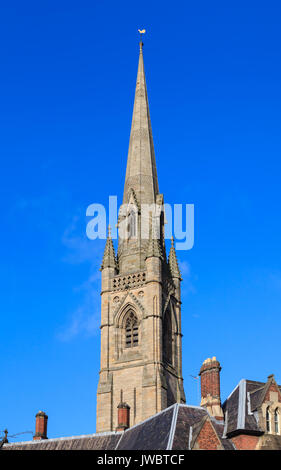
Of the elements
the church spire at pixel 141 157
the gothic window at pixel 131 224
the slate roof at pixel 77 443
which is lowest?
the slate roof at pixel 77 443

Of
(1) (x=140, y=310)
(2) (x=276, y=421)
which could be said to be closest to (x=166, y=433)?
(2) (x=276, y=421)

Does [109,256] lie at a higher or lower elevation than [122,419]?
higher

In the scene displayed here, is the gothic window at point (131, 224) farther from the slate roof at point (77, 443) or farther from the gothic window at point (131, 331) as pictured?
the slate roof at point (77, 443)

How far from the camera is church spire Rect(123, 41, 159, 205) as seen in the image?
84.6 meters

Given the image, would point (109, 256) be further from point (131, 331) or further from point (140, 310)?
point (131, 331)

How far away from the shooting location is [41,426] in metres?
56.8

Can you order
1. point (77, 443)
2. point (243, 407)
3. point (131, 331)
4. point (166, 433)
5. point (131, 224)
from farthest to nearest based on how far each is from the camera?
point (131, 224), point (131, 331), point (77, 443), point (243, 407), point (166, 433)

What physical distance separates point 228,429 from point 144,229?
41.0 m

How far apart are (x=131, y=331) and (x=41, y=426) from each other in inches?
849

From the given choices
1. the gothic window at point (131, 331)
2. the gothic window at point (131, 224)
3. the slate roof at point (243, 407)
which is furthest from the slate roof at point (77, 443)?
the gothic window at point (131, 224)

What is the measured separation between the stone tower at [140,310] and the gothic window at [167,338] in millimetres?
85

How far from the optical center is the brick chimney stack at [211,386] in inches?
1780
